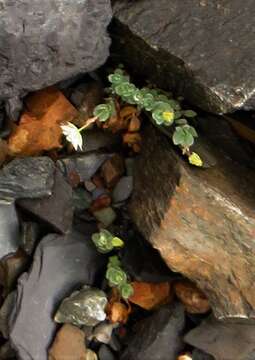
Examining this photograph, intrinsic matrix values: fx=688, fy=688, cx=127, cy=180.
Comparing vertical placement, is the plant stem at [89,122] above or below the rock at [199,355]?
above

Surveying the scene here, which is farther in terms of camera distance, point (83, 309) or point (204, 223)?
point (83, 309)

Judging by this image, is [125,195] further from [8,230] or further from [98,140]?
[8,230]

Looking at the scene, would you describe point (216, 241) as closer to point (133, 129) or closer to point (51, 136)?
Result: point (133, 129)

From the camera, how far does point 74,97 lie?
7.38 feet

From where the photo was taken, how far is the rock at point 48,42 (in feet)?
6.14

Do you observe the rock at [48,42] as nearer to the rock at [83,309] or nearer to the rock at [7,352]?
the rock at [83,309]

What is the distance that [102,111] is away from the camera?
212cm

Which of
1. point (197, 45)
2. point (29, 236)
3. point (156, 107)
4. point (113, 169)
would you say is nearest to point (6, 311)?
point (29, 236)

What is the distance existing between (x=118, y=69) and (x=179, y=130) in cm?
30

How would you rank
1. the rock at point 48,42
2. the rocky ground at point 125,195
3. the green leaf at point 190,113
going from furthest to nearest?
the green leaf at point 190,113, the rocky ground at point 125,195, the rock at point 48,42

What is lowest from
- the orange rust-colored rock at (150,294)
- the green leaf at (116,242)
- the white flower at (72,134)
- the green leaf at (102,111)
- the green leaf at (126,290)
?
the orange rust-colored rock at (150,294)

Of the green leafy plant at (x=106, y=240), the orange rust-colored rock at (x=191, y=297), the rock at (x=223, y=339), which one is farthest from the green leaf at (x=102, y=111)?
the rock at (x=223, y=339)

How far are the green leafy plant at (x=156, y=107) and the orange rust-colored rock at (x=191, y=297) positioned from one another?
0.43 meters

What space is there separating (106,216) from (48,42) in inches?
24.3
